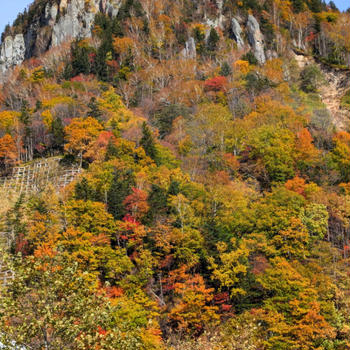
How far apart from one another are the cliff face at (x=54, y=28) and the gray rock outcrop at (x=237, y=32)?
31.0 m

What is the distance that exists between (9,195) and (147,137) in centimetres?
2028

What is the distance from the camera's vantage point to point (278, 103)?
7238 centimetres

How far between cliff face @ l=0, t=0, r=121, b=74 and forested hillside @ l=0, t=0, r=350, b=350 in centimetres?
368

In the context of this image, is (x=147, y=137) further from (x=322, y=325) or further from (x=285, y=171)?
(x=322, y=325)

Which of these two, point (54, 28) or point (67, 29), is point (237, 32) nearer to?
point (67, 29)

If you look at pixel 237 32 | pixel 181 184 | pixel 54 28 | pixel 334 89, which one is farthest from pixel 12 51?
pixel 181 184

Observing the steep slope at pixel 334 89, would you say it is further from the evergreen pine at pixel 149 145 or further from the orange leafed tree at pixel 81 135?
the orange leafed tree at pixel 81 135

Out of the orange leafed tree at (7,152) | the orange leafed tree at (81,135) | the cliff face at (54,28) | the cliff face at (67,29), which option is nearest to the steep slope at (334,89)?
the cliff face at (67,29)

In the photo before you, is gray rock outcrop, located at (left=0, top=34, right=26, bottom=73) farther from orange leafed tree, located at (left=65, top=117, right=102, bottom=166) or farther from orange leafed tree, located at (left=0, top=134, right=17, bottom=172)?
orange leafed tree, located at (left=65, top=117, right=102, bottom=166)

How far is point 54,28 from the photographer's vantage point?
117000mm

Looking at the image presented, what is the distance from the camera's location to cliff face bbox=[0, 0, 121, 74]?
115750mm

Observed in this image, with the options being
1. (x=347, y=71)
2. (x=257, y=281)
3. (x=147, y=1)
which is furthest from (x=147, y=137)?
(x=147, y=1)

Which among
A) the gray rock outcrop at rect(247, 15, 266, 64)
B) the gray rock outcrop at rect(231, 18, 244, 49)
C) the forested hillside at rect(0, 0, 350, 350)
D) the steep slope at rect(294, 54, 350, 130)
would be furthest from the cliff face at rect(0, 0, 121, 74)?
the steep slope at rect(294, 54, 350, 130)

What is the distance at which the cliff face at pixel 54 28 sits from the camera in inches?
4557
